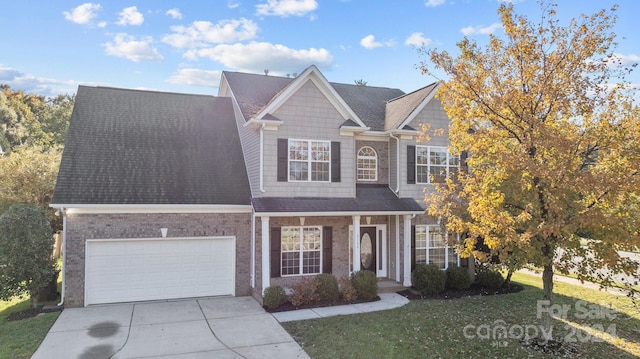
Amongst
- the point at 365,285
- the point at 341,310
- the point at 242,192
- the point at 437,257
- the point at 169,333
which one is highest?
the point at 242,192

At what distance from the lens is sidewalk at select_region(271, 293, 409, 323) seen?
11703mm

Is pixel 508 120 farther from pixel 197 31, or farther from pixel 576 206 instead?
pixel 197 31

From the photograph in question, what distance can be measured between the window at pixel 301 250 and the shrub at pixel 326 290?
1.48m

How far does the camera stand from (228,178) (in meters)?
15.1

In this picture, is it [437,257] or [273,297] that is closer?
[273,297]

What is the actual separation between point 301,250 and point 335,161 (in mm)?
3491

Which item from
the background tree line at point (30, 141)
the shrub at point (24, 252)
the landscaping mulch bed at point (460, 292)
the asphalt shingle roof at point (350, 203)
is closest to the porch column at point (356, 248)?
the asphalt shingle roof at point (350, 203)

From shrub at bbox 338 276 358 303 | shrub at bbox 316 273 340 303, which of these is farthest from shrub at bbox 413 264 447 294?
shrub at bbox 316 273 340 303

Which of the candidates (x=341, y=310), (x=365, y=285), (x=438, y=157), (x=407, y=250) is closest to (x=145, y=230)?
(x=341, y=310)

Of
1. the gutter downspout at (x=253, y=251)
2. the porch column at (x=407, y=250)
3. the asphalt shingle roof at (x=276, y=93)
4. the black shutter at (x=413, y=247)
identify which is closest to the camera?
the gutter downspout at (x=253, y=251)

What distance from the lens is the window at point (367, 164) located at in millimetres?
16359

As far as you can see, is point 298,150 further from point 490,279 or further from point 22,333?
point 22,333

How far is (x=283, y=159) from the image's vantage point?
46.2 feet

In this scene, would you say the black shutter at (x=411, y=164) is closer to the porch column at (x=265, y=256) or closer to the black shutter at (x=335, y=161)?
the black shutter at (x=335, y=161)
